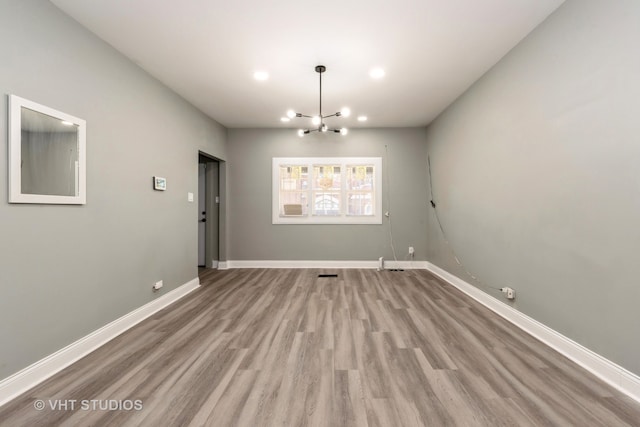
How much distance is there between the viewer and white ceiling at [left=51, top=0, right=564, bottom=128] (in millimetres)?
2133

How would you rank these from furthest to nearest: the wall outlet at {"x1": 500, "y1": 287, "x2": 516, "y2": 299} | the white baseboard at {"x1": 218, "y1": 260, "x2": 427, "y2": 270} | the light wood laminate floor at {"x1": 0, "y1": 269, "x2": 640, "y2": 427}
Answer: the white baseboard at {"x1": 218, "y1": 260, "x2": 427, "y2": 270}
the wall outlet at {"x1": 500, "y1": 287, "x2": 516, "y2": 299}
the light wood laminate floor at {"x1": 0, "y1": 269, "x2": 640, "y2": 427}

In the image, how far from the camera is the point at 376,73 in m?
3.11

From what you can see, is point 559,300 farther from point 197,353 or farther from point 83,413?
point 83,413

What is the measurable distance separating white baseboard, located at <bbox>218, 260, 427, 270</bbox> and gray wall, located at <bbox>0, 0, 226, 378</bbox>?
5.79ft

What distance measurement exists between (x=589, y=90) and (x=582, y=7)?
634mm

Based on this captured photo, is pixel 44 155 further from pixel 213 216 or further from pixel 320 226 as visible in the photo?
pixel 320 226

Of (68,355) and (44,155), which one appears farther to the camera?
(68,355)

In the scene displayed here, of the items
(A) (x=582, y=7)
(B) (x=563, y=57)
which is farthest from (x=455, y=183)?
(A) (x=582, y=7)

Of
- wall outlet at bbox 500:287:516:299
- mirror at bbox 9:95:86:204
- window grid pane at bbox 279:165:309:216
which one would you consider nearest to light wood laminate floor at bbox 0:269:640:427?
wall outlet at bbox 500:287:516:299

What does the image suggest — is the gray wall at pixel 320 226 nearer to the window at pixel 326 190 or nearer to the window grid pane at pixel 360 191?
the window at pixel 326 190

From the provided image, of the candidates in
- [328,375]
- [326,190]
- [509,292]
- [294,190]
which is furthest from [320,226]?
[328,375]

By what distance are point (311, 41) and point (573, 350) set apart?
11.3 ft

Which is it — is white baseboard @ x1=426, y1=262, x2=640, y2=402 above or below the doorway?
below

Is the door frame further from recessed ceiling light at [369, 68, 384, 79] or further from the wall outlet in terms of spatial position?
the wall outlet
